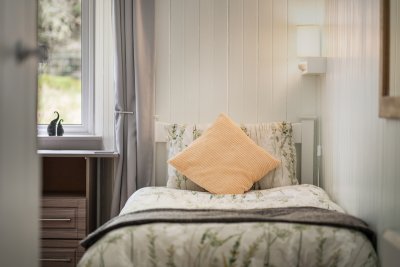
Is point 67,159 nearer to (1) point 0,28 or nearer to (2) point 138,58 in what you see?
(2) point 138,58

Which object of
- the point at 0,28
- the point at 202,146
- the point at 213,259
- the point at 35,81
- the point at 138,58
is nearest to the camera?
the point at 0,28

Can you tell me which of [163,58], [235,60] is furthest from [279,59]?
[163,58]

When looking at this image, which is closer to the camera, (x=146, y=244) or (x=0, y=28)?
(x=0, y=28)

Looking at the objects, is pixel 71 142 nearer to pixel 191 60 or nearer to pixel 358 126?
pixel 191 60

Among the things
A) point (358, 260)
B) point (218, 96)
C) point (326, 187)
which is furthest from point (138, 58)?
point (358, 260)

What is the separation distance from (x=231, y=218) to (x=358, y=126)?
92 cm

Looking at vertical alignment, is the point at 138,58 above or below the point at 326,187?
above

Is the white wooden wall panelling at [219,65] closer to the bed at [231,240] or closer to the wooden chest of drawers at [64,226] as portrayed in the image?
the wooden chest of drawers at [64,226]

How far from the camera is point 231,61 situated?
4.25 m

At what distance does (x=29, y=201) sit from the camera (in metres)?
1.14

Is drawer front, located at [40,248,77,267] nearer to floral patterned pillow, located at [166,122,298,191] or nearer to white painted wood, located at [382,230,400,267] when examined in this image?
floral patterned pillow, located at [166,122,298,191]

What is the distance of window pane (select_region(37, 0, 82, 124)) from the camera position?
4359 millimetres

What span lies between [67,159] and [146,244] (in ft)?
6.38

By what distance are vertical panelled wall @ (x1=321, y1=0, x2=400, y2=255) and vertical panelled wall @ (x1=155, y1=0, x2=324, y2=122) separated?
271 millimetres
